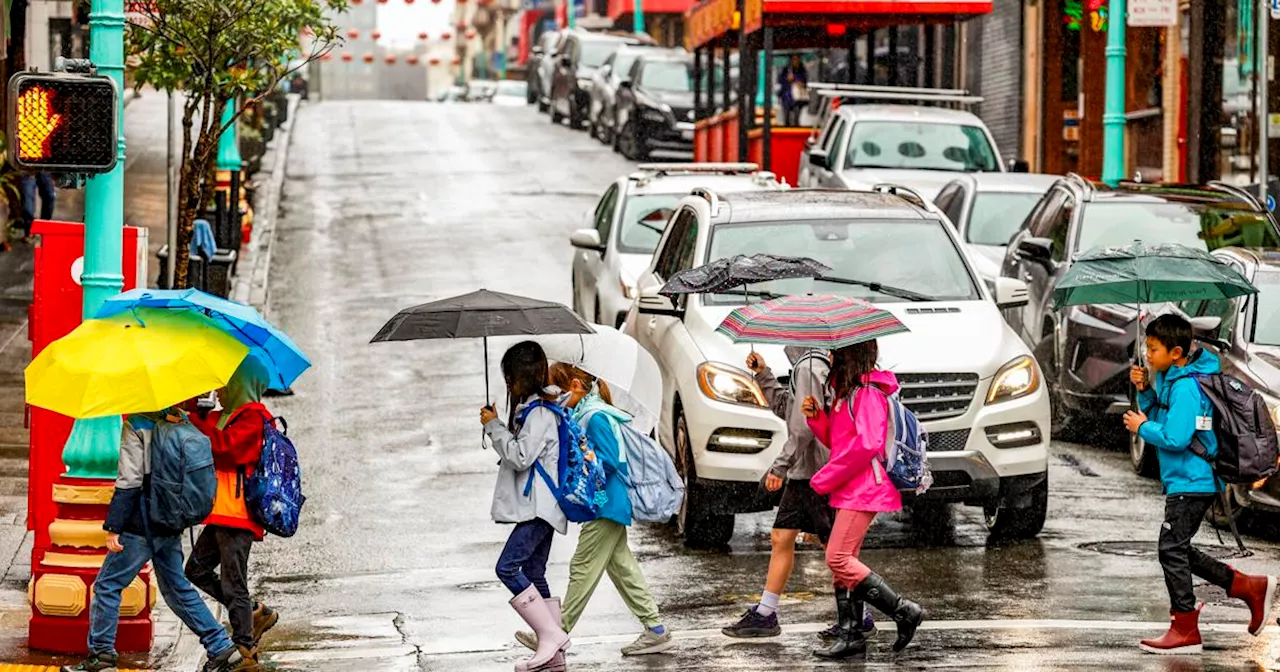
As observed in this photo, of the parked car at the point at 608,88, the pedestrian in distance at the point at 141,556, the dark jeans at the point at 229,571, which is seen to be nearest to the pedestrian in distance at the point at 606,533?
the dark jeans at the point at 229,571

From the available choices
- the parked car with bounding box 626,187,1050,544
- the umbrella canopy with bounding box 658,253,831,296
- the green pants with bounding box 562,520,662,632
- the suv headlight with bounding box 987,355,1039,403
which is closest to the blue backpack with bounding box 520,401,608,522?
the green pants with bounding box 562,520,662,632

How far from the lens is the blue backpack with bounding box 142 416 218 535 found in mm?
8711

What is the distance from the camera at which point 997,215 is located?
20281 millimetres

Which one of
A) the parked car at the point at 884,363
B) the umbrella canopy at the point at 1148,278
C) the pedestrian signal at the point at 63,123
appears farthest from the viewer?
the parked car at the point at 884,363

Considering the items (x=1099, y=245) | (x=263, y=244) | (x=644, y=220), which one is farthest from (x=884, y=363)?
(x=263, y=244)

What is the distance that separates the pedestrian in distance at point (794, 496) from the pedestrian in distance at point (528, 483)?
107cm

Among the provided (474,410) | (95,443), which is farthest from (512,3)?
(95,443)

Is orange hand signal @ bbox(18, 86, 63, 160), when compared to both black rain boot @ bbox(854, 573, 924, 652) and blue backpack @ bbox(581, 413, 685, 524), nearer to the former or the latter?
blue backpack @ bbox(581, 413, 685, 524)

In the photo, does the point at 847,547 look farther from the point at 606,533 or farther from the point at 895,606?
the point at 606,533

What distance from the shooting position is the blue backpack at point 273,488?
8.89m

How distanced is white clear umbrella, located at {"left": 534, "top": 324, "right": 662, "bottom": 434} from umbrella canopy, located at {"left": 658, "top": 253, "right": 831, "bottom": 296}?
1.27 meters

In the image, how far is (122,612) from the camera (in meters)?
9.64

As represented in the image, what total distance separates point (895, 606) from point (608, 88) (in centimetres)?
3208

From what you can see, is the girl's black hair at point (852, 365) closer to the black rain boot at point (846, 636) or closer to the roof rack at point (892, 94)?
the black rain boot at point (846, 636)
